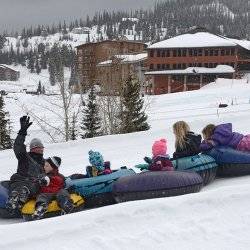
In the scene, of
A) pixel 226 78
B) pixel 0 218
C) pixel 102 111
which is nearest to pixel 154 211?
pixel 0 218

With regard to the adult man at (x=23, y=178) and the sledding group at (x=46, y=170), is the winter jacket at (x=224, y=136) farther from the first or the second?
the adult man at (x=23, y=178)

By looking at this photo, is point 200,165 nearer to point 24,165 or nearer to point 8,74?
point 24,165

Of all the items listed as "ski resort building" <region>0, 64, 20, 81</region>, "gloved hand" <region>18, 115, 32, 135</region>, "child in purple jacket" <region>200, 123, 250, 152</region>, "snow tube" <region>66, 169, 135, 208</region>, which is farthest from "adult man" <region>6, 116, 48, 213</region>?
"ski resort building" <region>0, 64, 20, 81</region>

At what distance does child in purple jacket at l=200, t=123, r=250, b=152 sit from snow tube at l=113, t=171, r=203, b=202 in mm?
1635

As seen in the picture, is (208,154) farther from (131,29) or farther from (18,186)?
(131,29)

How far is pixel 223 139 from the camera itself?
A: 27.8ft

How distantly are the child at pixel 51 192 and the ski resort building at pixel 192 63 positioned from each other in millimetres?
47792

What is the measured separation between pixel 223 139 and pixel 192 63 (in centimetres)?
4892

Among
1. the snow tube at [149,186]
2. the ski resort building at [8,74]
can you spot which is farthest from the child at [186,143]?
the ski resort building at [8,74]

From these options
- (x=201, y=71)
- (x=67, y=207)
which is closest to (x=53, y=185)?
(x=67, y=207)

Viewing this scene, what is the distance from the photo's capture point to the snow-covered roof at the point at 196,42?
55.3m

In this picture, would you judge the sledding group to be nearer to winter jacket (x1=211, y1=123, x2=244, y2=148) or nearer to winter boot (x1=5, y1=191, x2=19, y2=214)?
winter boot (x1=5, y1=191, x2=19, y2=214)

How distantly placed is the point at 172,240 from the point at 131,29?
7773 inches

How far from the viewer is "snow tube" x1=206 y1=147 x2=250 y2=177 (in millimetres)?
8328
